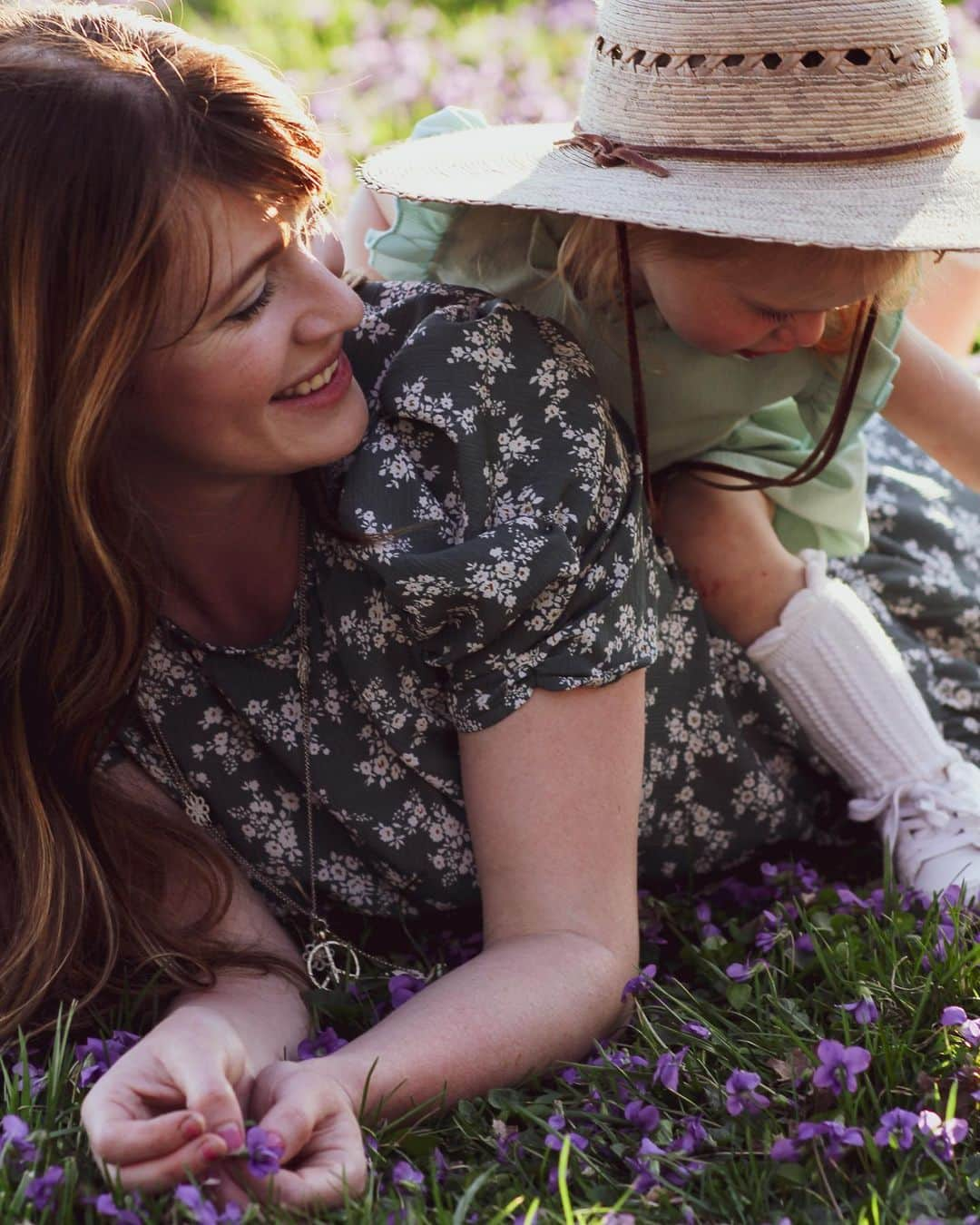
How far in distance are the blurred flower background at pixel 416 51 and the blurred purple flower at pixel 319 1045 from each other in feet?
13.6

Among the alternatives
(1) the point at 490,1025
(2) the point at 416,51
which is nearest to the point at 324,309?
(1) the point at 490,1025

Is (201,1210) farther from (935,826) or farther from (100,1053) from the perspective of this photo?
(935,826)

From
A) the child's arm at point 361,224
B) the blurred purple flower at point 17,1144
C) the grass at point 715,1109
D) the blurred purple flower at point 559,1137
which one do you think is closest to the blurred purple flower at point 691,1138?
the grass at point 715,1109

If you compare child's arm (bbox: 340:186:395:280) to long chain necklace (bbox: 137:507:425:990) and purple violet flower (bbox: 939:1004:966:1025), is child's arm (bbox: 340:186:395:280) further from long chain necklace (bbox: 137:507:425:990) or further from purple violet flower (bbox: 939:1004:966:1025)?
purple violet flower (bbox: 939:1004:966:1025)

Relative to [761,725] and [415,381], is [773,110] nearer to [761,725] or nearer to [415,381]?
[415,381]

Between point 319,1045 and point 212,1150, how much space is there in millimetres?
476

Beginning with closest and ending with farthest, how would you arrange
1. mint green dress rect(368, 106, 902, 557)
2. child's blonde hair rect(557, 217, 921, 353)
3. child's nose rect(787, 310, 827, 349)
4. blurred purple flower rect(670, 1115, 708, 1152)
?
blurred purple flower rect(670, 1115, 708, 1152)
child's blonde hair rect(557, 217, 921, 353)
child's nose rect(787, 310, 827, 349)
mint green dress rect(368, 106, 902, 557)

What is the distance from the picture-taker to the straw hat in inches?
80.8

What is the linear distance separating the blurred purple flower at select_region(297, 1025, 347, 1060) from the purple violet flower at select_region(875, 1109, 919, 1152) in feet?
2.40

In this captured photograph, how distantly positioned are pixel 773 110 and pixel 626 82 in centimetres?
26

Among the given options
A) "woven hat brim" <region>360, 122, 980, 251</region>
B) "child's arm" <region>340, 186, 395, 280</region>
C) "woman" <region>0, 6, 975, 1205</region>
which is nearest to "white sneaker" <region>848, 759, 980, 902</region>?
"woman" <region>0, 6, 975, 1205</region>

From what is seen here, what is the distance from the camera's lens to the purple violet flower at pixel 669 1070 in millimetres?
2008

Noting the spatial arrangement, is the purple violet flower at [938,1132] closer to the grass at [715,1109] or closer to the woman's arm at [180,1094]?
the grass at [715,1109]

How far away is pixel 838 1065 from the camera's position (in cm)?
192
